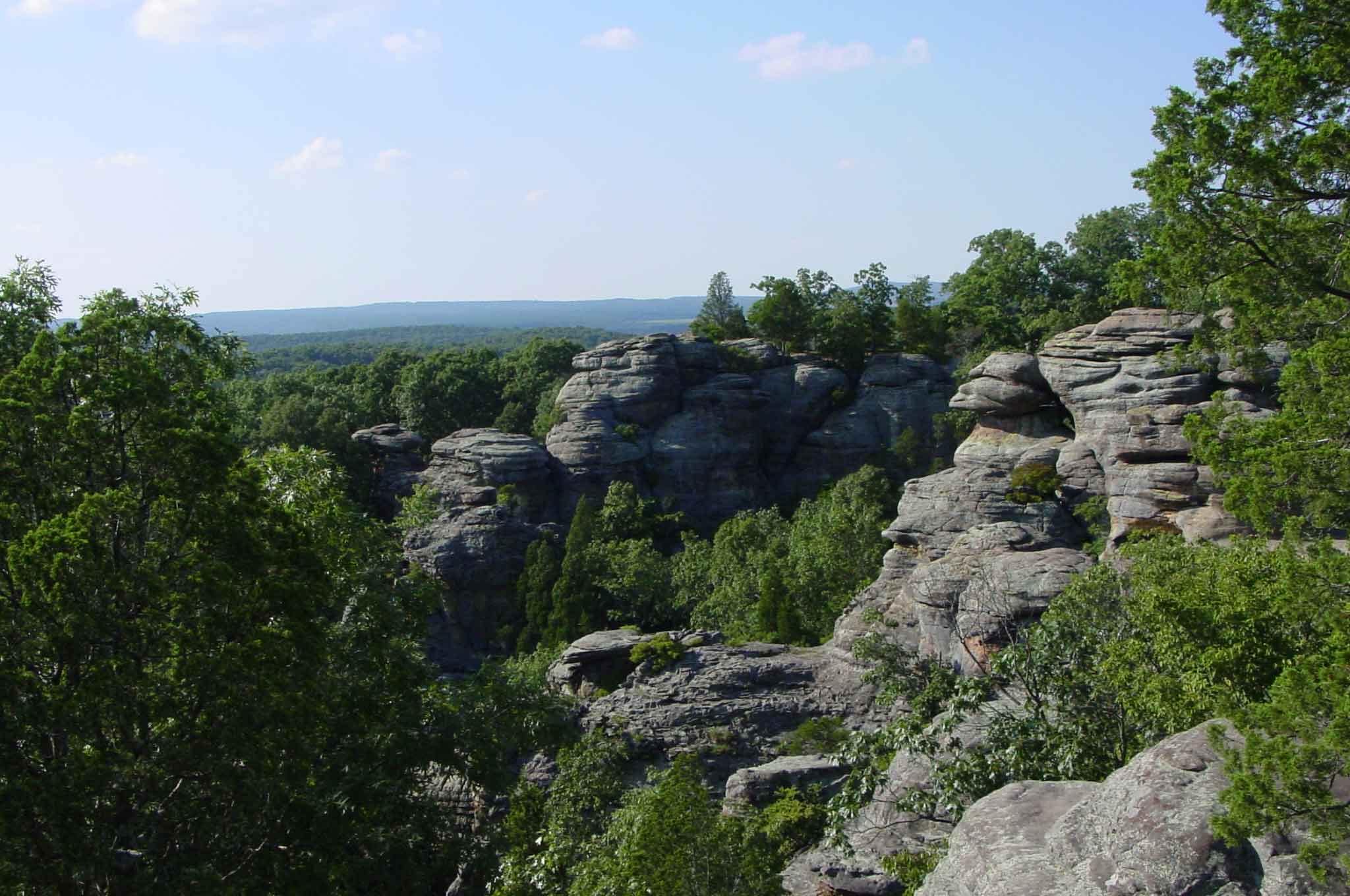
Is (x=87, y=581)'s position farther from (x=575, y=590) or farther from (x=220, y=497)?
(x=575, y=590)

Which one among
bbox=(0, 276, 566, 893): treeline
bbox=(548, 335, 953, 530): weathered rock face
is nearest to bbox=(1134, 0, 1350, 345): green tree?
bbox=(0, 276, 566, 893): treeline

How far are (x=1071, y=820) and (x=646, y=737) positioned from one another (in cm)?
1674

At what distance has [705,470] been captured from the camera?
55250mm

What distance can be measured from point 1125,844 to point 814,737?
53.3 feet

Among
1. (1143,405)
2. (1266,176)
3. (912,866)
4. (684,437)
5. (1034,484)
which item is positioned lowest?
(912,866)

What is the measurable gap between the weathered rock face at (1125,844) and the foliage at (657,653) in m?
17.7

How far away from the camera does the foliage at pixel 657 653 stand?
2670 centimetres

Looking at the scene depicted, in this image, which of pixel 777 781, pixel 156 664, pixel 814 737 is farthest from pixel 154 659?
pixel 814 737

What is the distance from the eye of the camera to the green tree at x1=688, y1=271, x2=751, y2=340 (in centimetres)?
6450

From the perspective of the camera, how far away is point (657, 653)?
27.0 m

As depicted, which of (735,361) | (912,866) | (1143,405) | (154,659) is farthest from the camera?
(735,361)

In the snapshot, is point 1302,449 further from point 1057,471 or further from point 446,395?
point 446,395

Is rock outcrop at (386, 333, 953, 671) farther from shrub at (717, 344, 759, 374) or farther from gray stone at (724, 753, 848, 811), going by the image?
gray stone at (724, 753, 848, 811)

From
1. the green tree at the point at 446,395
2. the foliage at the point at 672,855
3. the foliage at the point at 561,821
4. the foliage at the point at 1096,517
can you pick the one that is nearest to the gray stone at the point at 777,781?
the foliage at the point at 561,821
